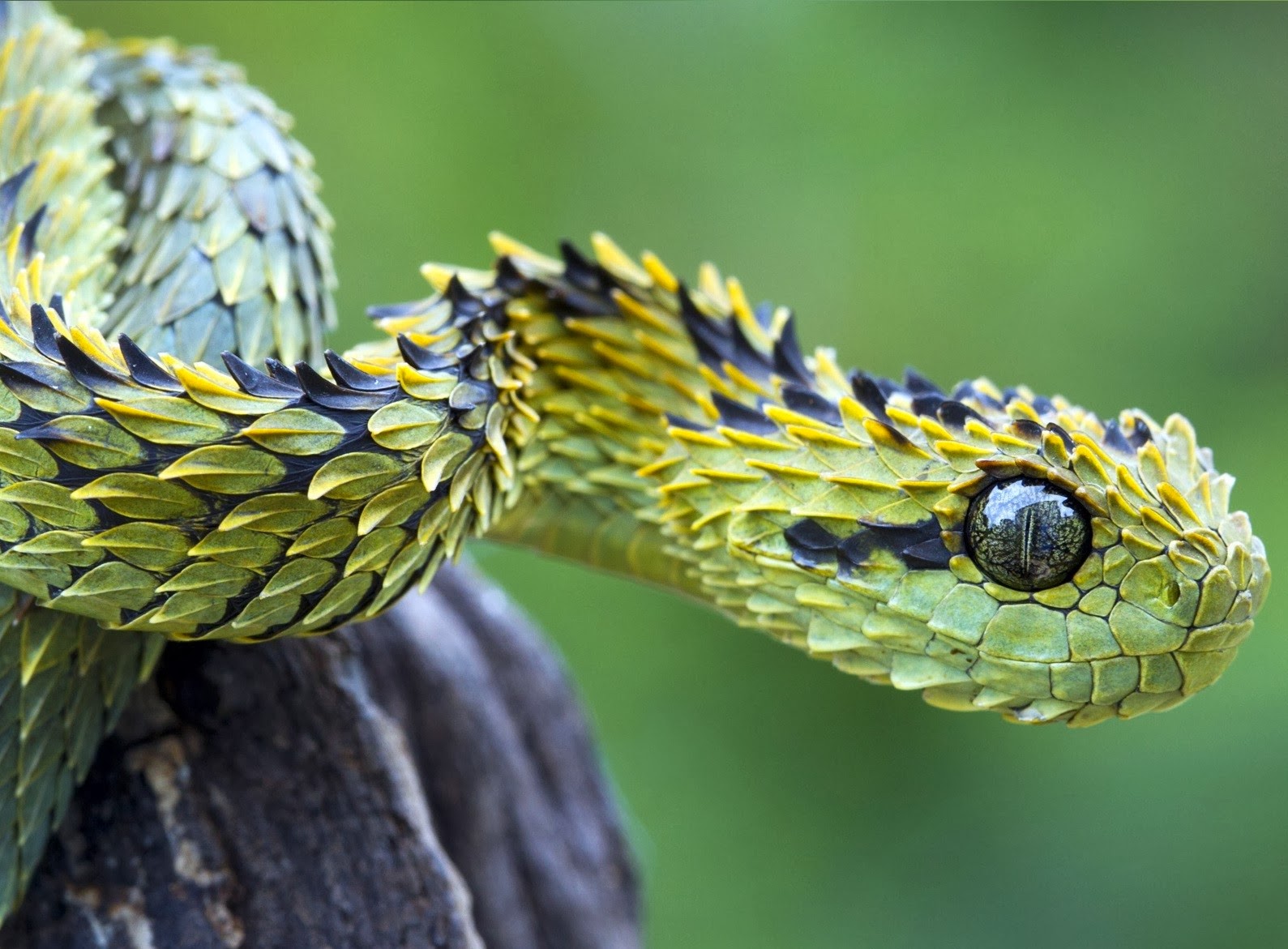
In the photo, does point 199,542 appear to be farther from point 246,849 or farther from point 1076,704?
point 1076,704

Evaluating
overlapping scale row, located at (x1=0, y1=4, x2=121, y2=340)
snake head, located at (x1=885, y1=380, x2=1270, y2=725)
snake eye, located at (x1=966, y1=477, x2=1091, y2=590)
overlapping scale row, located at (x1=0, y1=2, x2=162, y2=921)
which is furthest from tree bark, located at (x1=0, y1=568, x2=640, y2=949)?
snake eye, located at (x1=966, y1=477, x2=1091, y2=590)

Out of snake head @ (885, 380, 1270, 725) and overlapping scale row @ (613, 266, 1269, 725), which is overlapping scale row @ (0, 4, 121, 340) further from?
snake head @ (885, 380, 1270, 725)

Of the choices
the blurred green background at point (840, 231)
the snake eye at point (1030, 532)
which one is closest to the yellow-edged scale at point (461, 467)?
the snake eye at point (1030, 532)

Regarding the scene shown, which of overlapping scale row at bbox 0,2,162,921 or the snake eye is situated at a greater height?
overlapping scale row at bbox 0,2,162,921

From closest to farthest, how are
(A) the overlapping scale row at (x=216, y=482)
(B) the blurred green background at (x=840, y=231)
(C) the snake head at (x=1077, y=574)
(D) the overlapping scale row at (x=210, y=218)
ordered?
(A) the overlapping scale row at (x=216, y=482) → (C) the snake head at (x=1077, y=574) → (D) the overlapping scale row at (x=210, y=218) → (B) the blurred green background at (x=840, y=231)

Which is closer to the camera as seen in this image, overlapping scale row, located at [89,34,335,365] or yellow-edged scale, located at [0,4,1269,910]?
yellow-edged scale, located at [0,4,1269,910]

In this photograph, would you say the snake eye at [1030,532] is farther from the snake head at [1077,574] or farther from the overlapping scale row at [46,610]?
the overlapping scale row at [46,610]

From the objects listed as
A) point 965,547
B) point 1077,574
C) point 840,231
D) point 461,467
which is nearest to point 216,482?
point 461,467
